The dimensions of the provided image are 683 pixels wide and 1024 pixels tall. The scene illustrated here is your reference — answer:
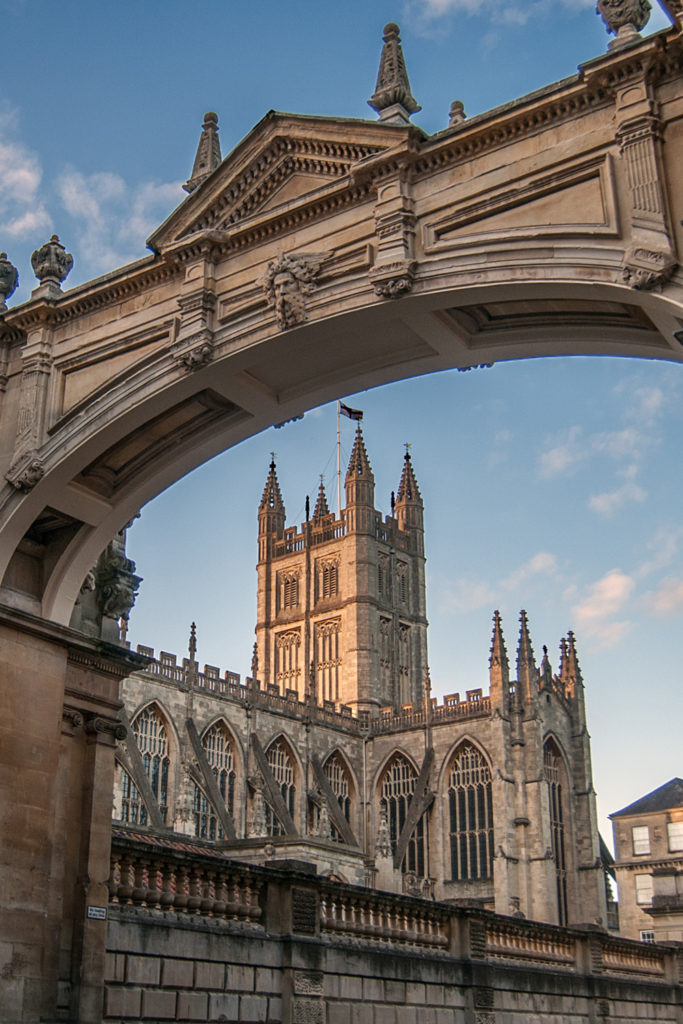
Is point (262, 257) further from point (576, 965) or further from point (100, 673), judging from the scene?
point (576, 965)

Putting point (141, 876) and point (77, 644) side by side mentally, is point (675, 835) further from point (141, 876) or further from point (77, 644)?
point (77, 644)

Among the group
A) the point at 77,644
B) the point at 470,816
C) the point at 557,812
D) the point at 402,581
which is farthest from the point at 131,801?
the point at 77,644

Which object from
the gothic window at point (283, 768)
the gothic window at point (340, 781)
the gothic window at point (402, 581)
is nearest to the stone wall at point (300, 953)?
the gothic window at point (283, 768)

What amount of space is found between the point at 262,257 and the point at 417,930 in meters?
8.17

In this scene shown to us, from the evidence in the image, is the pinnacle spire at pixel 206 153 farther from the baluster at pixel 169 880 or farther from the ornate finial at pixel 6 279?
the baluster at pixel 169 880

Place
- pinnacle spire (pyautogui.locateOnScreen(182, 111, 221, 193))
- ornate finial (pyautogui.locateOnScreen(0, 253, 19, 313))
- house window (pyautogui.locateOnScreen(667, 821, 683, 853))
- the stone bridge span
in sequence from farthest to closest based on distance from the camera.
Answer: house window (pyautogui.locateOnScreen(667, 821, 683, 853)) < ornate finial (pyautogui.locateOnScreen(0, 253, 19, 313)) < pinnacle spire (pyautogui.locateOnScreen(182, 111, 221, 193)) < the stone bridge span

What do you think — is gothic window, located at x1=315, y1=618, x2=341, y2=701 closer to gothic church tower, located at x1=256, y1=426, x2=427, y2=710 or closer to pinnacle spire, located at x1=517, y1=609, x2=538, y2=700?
gothic church tower, located at x1=256, y1=426, x2=427, y2=710

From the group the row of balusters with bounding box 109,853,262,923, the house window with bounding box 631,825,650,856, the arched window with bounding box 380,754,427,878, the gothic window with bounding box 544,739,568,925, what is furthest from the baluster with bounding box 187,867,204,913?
the arched window with bounding box 380,754,427,878

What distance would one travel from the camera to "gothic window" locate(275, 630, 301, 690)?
214ft

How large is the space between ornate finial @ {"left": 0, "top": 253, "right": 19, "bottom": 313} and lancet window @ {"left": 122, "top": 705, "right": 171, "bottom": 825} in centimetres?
3168

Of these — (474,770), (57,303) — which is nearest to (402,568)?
(474,770)

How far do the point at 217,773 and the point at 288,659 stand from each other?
2008 cm

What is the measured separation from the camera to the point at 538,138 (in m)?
9.07

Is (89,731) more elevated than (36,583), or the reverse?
(36,583)
